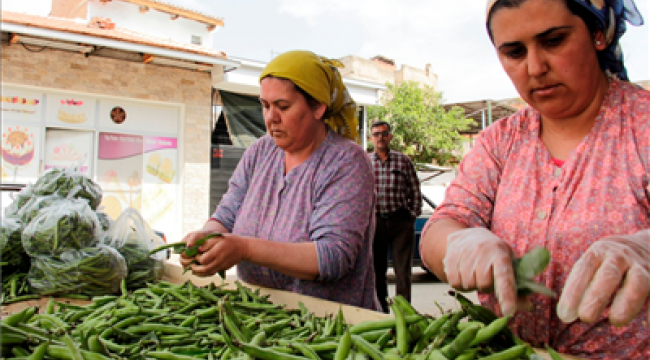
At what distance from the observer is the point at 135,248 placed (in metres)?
2.78

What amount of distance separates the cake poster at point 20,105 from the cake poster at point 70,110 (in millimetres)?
185

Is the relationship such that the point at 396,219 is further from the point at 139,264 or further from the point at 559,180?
the point at 559,180

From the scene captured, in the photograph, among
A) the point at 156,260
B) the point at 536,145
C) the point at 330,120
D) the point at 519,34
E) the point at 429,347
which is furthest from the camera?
the point at 156,260

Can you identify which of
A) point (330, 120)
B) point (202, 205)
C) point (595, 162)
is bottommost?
point (202, 205)

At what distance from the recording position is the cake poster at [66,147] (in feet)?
27.7

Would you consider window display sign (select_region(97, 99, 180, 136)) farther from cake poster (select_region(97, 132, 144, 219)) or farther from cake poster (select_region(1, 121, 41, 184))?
cake poster (select_region(1, 121, 41, 184))

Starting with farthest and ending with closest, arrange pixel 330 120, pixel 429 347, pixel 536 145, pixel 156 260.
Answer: pixel 156 260 → pixel 330 120 → pixel 536 145 → pixel 429 347

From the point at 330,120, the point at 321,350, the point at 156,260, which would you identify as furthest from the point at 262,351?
the point at 156,260

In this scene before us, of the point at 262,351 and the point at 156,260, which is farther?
the point at 156,260

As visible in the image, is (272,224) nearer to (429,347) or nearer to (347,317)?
(347,317)

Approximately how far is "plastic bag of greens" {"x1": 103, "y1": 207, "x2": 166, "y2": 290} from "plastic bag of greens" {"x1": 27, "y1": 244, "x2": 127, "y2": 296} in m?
0.13

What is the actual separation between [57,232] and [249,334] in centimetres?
151

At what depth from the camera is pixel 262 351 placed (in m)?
1.33

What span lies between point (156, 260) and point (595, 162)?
7.77 feet
